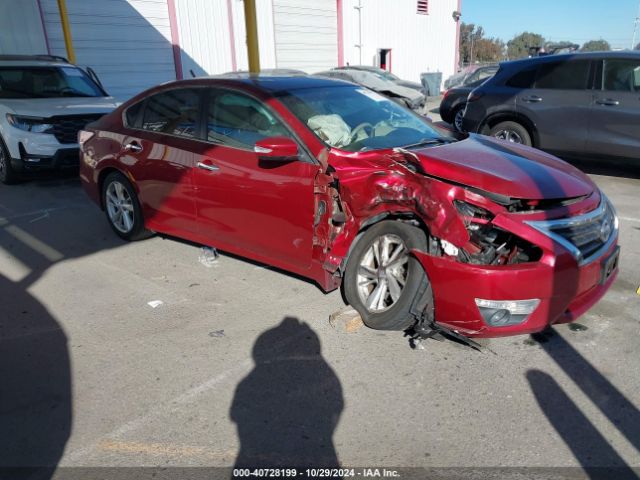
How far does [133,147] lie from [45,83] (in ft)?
16.0

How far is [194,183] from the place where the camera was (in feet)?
15.0

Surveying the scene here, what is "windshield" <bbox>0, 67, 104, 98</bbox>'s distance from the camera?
8.48m

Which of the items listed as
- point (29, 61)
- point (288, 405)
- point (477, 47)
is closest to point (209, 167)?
point (288, 405)

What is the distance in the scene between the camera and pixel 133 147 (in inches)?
201

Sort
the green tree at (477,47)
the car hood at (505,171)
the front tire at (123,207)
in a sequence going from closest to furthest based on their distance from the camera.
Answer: the car hood at (505,171)
the front tire at (123,207)
the green tree at (477,47)

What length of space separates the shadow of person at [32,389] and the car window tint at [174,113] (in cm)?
183

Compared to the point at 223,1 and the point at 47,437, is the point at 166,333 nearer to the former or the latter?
the point at 47,437

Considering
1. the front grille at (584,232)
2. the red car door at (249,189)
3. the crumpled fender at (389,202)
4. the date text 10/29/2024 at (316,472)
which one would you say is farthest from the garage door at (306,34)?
the date text 10/29/2024 at (316,472)

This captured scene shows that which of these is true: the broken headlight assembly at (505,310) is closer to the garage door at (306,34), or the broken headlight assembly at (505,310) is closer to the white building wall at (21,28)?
the white building wall at (21,28)

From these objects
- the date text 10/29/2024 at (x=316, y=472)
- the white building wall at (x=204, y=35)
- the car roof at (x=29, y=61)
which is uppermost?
the white building wall at (x=204, y=35)

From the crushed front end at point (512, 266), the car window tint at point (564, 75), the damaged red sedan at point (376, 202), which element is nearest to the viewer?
the crushed front end at point (512, 266)

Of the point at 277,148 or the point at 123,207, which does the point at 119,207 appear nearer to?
the point at 123,207

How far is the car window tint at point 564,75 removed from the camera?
7914mm

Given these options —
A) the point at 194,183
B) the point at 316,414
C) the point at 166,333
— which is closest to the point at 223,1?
the point at 194,183
